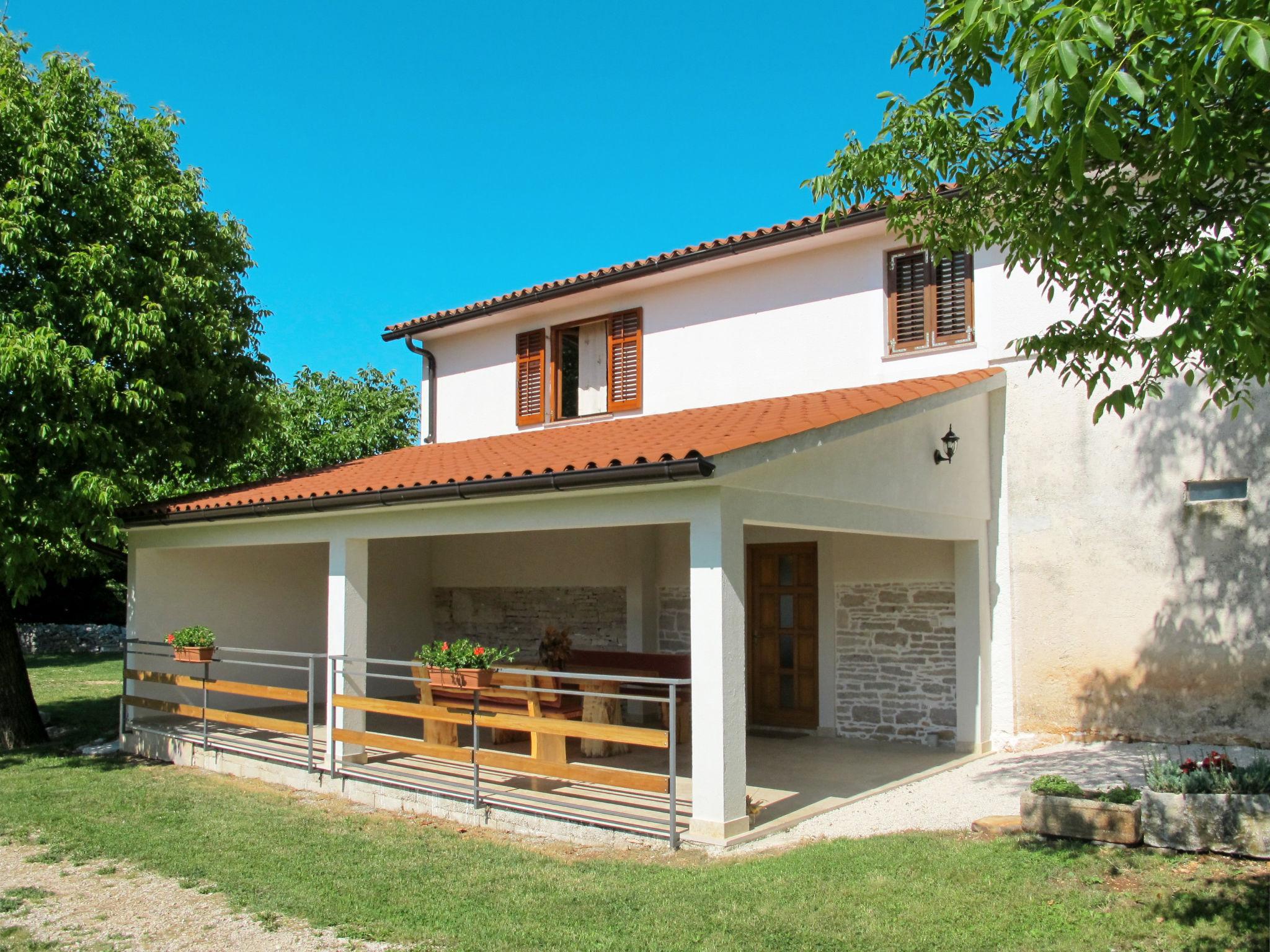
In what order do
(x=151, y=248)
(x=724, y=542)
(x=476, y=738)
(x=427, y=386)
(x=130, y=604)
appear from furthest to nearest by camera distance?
(x=427, y=386), (x=130, y=604), (x=151, y=248), (x=476, y=738), (x=724, y=542)

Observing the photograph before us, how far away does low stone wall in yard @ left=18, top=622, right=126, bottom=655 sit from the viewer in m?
25.5

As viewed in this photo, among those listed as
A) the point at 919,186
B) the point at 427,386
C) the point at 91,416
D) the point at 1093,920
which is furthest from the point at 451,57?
the point at 1093,920

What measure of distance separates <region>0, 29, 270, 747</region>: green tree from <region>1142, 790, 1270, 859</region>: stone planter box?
9.79 metres

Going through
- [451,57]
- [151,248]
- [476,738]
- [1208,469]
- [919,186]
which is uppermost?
[451,57]

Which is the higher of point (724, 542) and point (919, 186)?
point (919, 186)

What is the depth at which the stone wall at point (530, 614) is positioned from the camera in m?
13.5

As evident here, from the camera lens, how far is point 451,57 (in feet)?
47.5

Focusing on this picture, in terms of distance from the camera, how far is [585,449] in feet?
28.7

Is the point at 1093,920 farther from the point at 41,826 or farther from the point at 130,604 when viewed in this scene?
the point at 130,604

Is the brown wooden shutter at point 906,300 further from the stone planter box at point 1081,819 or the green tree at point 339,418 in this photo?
the green tree at point 339,418

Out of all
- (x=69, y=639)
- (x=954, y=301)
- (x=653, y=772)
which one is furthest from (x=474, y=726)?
(x=69, y=639)

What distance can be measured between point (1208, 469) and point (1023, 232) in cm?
519

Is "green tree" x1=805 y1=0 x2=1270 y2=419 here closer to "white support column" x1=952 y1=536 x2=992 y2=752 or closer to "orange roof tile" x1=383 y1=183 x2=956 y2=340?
"orange roof tile" x1=383 y1=183 x2=956 y2=340

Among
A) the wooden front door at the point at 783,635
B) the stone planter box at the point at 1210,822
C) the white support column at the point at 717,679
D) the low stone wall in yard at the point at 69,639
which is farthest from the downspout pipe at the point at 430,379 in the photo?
the low stone wall in yard at the point at 69,639
